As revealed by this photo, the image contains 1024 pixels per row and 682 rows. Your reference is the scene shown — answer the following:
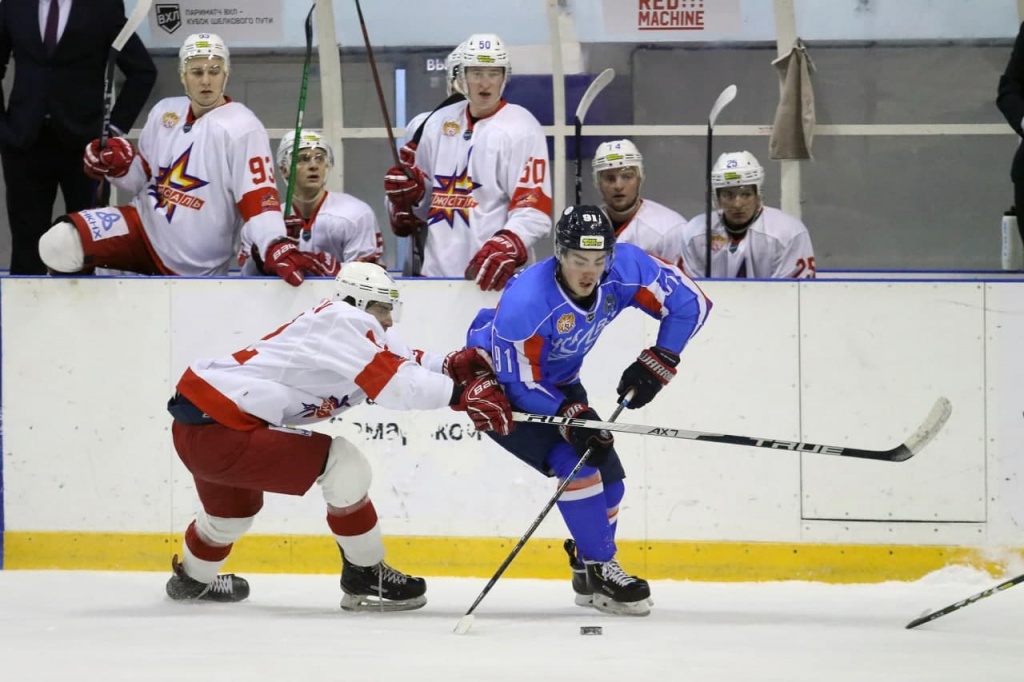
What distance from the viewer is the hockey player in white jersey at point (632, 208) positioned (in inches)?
198

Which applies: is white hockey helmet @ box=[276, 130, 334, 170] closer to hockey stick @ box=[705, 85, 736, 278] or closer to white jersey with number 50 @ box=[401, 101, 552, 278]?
white jersey with number 50 @ box=[401, 101, 552, 278]

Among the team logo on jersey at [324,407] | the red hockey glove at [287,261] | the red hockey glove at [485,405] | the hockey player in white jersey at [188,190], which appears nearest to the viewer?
the red hockey glove at [485,405]

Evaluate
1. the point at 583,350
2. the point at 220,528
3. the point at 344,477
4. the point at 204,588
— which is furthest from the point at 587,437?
the point at 204,588

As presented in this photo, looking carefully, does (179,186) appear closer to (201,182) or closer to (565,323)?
(201,182)

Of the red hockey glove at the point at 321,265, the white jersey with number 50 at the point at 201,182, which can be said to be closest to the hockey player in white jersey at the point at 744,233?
Result: the red hockey glove at the point at 321,265

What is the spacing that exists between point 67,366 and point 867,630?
2.63m

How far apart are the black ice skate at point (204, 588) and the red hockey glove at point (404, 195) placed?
4.35 ft

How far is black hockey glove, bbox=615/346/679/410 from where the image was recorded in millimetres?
4105

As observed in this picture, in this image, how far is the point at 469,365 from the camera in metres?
4.03

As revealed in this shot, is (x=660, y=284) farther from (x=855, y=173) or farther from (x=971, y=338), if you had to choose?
(x=855, y=173)

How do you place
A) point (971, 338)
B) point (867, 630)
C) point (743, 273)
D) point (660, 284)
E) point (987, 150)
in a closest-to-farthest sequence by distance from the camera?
1. point (867, 630)
2. point (660, 284)
3. point (971, 338)
4. point (743, 273)
5. point (987, 150)

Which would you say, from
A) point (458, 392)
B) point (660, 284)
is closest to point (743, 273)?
point (660, 284)

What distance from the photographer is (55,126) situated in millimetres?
5074

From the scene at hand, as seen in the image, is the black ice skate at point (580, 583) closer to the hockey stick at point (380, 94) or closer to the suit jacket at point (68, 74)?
the hockey stick at point (380, 94)
